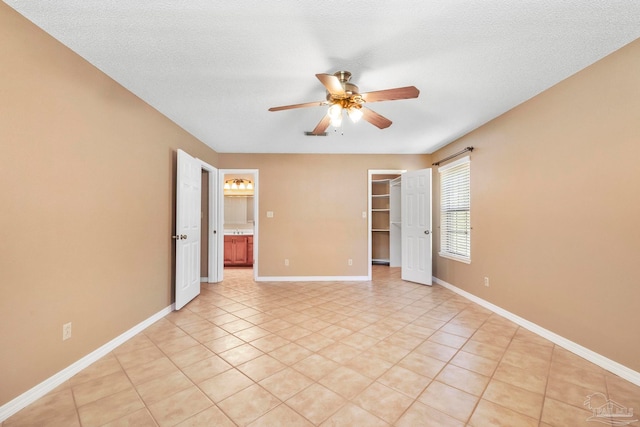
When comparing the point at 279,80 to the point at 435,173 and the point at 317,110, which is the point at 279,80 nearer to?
the point at 317,110

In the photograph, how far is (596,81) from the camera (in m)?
2.16

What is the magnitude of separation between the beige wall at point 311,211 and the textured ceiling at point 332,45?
206cm

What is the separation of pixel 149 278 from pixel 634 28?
4570mm

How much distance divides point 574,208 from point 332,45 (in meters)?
2.48

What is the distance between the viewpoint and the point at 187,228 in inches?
139

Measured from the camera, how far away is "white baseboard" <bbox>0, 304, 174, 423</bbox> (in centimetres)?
156

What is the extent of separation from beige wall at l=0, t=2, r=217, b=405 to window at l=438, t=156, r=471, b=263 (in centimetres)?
419

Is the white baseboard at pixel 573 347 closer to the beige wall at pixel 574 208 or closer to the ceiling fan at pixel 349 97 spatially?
the beige wall at pixel 574 208

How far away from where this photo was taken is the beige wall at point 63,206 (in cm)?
159

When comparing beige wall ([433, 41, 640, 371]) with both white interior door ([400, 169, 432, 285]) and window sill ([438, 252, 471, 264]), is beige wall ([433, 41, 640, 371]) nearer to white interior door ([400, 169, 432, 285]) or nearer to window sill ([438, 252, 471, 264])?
window sill ([438, 252, 471, 264])

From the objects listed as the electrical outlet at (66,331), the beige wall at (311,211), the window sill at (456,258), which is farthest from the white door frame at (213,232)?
the window sill at (456,258)

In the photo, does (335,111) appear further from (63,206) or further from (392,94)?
(63,206)

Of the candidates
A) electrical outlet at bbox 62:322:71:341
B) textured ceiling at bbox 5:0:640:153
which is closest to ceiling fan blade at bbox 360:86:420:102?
textured ceiling at bbox 5:0:640:153

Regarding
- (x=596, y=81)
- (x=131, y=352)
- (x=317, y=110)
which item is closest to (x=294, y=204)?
(x=317, y=110)
